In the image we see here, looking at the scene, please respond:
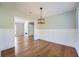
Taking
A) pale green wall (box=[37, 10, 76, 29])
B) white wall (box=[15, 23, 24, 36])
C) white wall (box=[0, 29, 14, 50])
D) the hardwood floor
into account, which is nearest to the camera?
the hardwood floor

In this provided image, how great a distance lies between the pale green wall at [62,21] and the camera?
3909 millimetres

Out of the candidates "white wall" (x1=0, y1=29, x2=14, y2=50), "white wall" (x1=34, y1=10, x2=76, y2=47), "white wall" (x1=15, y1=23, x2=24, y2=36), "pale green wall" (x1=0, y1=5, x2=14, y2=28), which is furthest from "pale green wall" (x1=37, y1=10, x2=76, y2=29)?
"white wall" (x1=15, y1=23, x2=24, y2=36)

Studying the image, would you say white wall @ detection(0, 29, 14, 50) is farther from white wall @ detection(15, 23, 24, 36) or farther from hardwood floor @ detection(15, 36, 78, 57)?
white wall @ detection(15, 23, 24, 36)

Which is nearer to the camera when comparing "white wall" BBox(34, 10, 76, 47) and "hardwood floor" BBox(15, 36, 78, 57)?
"hardwood floor" BBox(15, 36, 78, 57)

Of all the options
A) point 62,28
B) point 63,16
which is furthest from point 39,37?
point 63,16

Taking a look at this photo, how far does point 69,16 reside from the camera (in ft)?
→ 13.3

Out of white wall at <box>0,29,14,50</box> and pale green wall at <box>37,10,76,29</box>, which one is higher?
pale green wall at <box>37,10,76,29</box>

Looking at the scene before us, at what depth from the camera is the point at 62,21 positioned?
454 cm

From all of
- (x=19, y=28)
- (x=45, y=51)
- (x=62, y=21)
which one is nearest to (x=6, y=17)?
(x=45, y=51)

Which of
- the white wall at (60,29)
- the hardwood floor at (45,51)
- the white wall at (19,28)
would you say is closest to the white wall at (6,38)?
the hardwood floor at (45,51)

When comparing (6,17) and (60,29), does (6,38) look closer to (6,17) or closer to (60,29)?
(6,17)

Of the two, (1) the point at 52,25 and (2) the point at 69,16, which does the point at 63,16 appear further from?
(1) the point at 52,25

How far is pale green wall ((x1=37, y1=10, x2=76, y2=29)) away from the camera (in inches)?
154

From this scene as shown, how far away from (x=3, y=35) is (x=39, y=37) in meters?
3.21
